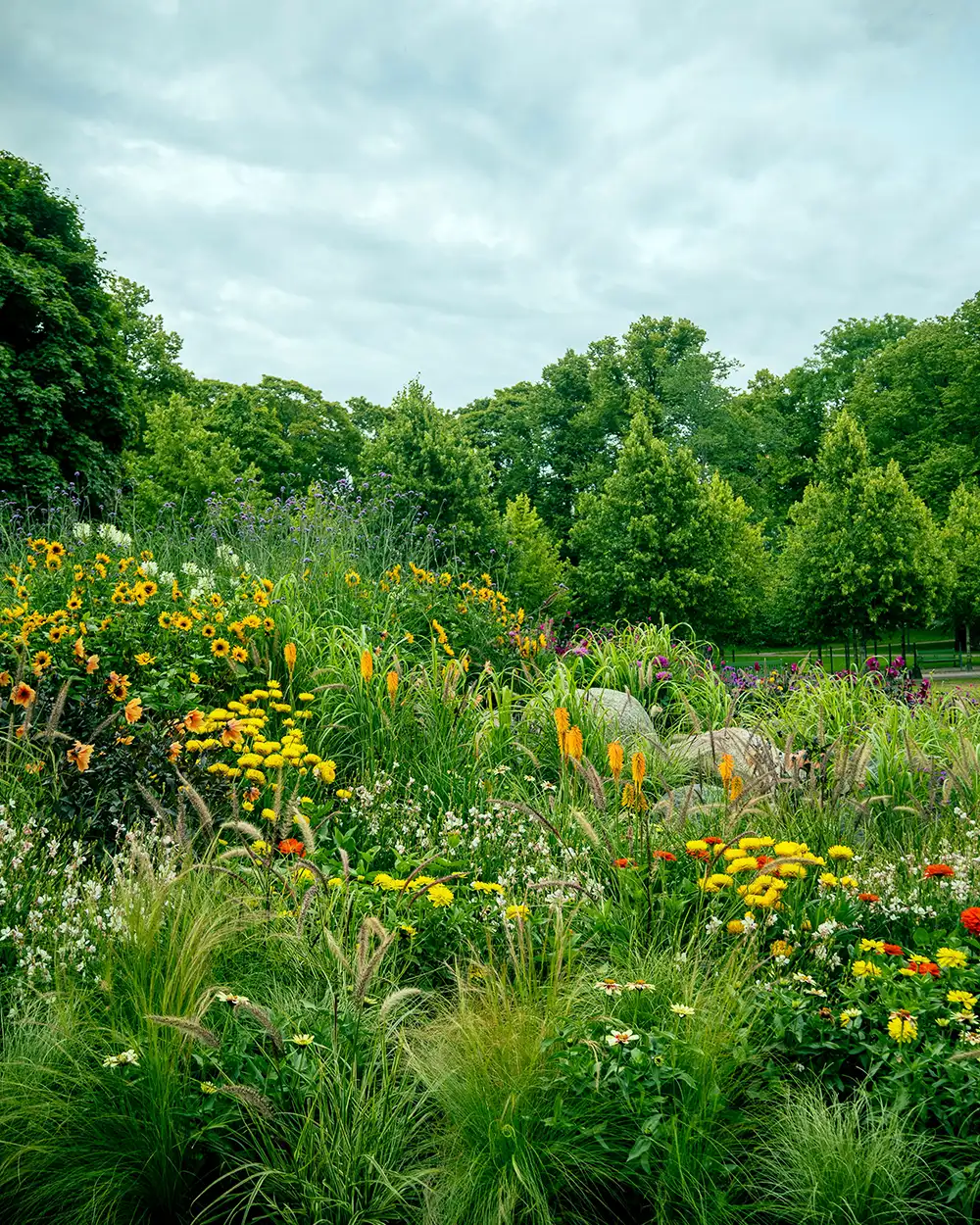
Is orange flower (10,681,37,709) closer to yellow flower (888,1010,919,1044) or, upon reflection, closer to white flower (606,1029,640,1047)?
white flower (606,1029,640,1047)

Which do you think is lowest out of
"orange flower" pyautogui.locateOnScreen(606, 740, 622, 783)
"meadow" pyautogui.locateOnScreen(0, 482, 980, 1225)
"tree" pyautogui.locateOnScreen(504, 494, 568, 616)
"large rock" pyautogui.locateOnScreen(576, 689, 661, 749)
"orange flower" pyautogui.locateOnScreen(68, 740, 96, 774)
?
"meadow" pyautogui.locateOnScreen(0, 482, 980, 1225)

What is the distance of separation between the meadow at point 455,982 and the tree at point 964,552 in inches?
901

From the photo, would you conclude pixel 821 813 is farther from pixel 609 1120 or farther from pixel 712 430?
pixel 712 430

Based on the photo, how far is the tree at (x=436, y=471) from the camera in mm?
16469

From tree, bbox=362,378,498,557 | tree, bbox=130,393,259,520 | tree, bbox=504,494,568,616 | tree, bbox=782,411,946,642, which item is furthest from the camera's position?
Result: tree, bbox=130,393,259,520

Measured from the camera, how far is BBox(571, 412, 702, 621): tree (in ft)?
65.5

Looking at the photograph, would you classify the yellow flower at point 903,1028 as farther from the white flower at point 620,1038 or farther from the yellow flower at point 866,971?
the white flower at point 620,1038

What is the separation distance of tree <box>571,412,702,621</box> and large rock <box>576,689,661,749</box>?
12855 mm

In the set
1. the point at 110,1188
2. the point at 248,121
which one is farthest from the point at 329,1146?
the point at 248,121

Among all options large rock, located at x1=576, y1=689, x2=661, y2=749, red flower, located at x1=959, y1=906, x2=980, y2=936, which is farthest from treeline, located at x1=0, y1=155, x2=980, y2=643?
red flower, located at x1=959, y1=906, x2=980, y2=936

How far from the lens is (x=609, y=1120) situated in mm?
2365

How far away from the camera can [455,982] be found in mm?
3416

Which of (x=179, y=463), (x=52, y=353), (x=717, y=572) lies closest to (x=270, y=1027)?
(x=52, y=353)

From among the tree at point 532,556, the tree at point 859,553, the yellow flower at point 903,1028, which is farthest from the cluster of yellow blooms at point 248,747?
the tree at point 859,553
